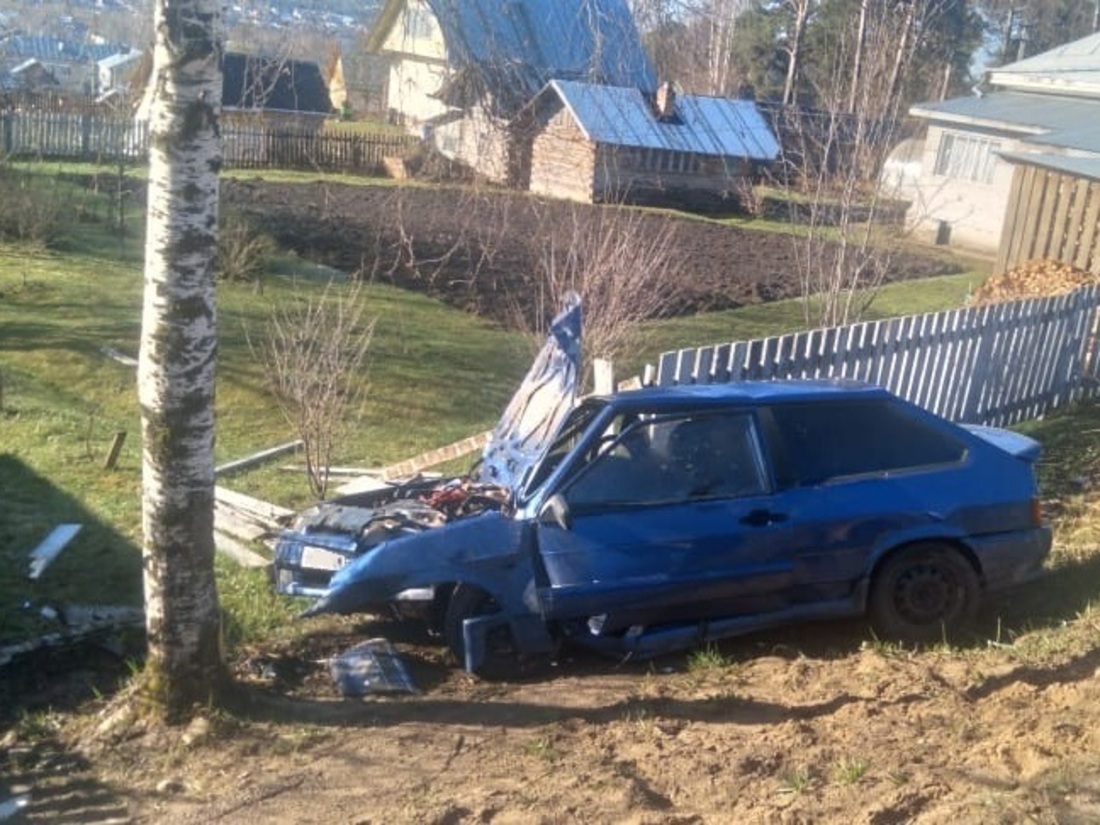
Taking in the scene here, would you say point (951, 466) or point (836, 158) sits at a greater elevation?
point (836, 158)

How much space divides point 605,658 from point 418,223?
22266mm

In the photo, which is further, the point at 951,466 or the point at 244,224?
the point at 244,224

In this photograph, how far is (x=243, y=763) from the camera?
5562mm

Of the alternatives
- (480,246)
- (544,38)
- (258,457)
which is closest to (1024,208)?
(480,246)

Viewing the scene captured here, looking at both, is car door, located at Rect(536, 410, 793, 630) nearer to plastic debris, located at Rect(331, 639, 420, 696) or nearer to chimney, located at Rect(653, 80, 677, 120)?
plastic debris, located at Rect(331, 639, 420, 696)

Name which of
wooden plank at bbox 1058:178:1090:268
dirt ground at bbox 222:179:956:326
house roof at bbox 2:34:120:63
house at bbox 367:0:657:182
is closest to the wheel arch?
house at bbox 367:0:657:182

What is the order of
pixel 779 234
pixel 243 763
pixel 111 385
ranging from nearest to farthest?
pixel 243 763
pixel 111 385
pixel 779 234

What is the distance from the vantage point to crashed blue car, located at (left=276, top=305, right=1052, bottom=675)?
258 inches

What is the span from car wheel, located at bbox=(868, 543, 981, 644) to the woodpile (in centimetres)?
891

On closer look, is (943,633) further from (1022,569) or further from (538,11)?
(538,11)

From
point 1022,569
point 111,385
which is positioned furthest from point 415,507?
point 111,385

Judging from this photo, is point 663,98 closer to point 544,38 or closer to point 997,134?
point 544,38

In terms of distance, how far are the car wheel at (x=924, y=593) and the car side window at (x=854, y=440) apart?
18.9 inches

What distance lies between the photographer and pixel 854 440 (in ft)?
23.1
